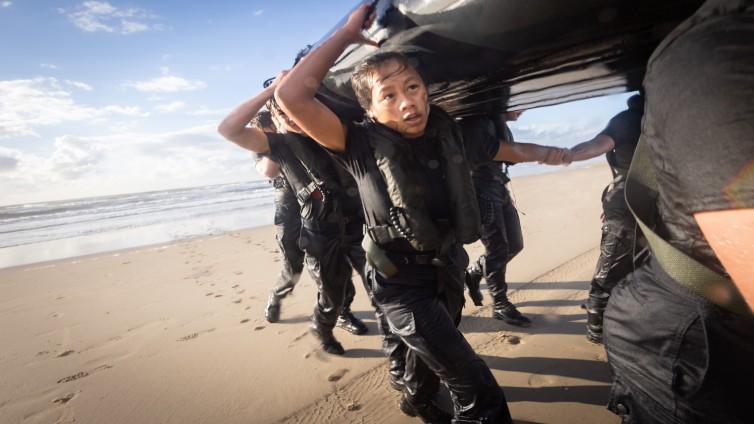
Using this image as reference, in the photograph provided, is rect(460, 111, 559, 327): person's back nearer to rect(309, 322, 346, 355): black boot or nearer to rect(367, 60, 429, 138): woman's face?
rect(309, 322, 346, 355): black boot

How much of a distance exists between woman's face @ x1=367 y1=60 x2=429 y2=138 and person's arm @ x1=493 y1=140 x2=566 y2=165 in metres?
0.61

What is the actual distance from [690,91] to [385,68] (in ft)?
4.30

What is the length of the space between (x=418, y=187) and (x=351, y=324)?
8.40 feet

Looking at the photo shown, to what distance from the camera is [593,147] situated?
244 centimetres

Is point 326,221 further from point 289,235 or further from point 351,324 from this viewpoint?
point 351,324

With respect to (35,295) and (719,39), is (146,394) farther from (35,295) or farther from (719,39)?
(35,295)

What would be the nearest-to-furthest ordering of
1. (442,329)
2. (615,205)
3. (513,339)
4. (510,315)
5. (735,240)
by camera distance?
(735,240) → (442,329) → (615,205) → (513,339) → (510,315)

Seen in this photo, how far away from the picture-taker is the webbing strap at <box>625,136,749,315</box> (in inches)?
31.4

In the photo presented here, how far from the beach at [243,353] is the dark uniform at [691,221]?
5.00ft

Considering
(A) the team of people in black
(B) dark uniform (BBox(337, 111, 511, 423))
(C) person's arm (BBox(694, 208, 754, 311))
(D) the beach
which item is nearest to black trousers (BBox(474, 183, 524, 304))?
(D) the beach

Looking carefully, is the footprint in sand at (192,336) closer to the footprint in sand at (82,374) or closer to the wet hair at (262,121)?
the footprint in sand at (82,374)

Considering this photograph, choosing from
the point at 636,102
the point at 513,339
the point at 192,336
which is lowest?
the point at 513,339

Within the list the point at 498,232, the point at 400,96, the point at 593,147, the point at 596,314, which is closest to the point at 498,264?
the point at 498,232

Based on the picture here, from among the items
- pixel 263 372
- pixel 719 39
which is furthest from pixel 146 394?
pixel 719 39
